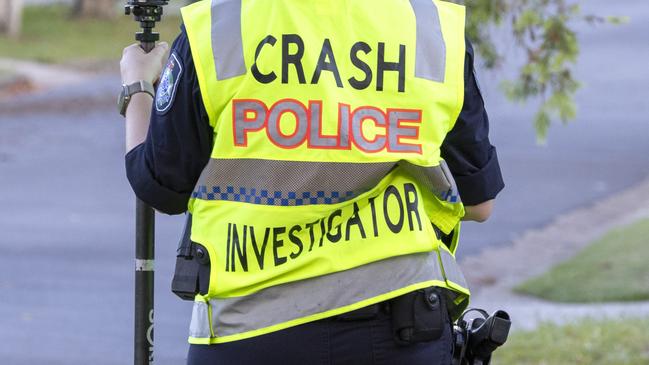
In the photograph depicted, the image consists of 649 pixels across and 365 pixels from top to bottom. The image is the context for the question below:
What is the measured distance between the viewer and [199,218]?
251 centimetres

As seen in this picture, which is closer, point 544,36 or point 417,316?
point 417,316

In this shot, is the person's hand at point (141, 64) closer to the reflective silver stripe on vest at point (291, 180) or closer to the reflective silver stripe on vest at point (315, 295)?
the reflective silver stripe on vest at point (291, 180)

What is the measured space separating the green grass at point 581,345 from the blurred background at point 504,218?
14 mm

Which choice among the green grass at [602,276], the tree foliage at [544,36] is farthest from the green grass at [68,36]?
the tree foliage at [544,36]

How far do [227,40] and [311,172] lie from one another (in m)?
0.30

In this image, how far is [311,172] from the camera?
2.43 m

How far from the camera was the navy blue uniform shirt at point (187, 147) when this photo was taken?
2475 mm

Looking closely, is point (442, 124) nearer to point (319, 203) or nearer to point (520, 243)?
point (319, 203)

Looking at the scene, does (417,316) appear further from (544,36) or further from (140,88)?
(544,36)

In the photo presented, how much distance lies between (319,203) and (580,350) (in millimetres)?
4289

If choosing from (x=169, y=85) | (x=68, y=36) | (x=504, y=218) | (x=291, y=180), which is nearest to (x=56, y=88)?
(x=68, y=36)

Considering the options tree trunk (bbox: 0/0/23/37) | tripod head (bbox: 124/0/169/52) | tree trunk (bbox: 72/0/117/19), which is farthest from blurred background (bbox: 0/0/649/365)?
tree trunk (bbox: 72/0/117/19)

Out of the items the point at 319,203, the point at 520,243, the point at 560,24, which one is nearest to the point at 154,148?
the point at 319,203

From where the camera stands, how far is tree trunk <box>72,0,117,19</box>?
28.7 metres
